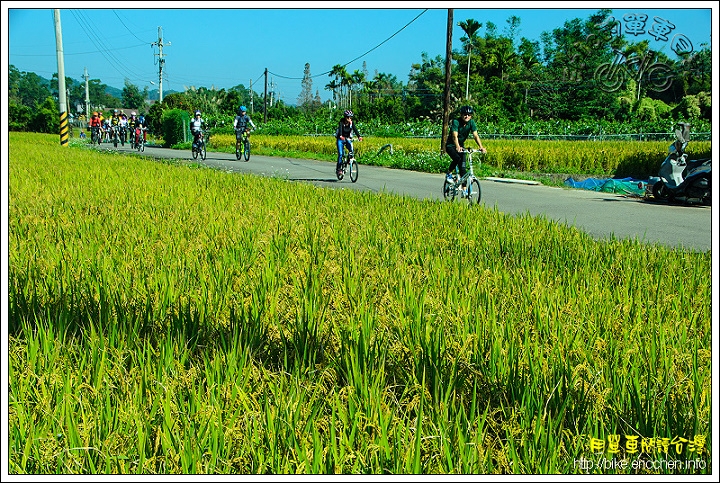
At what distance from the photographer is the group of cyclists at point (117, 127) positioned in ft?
90.9

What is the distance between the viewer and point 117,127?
1223 inches

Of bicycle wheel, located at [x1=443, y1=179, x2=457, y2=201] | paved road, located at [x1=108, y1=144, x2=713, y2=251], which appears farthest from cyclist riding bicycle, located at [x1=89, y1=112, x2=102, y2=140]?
bicycle wheel, located at [x1=443, y1=179, x2=457, y2=201]

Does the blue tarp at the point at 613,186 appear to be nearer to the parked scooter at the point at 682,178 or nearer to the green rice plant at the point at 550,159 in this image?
the parked scooter at the point at 682,178

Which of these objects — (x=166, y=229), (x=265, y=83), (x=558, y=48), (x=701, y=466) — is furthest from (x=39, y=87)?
(x=701, y=466)

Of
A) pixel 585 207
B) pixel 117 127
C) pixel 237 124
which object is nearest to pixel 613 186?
pixel 585 207

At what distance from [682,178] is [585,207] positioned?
227cm

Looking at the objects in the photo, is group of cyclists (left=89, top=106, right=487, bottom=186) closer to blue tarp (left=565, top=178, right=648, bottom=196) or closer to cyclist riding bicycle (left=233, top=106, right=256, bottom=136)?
cyclist riding bicycle (left=233, top=106, right=256, bottom=136)

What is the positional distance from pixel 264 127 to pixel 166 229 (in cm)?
4531

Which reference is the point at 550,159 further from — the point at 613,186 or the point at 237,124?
the point at 237,124

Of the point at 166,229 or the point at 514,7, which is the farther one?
the point at 166,229

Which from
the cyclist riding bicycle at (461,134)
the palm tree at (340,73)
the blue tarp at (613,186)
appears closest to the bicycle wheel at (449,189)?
the cyclist riding bicycle at (461,134)

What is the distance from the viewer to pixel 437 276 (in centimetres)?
433

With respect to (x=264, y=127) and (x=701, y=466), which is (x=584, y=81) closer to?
(x=264, y=127)

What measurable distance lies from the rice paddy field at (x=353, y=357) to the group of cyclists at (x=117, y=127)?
23.4 m
